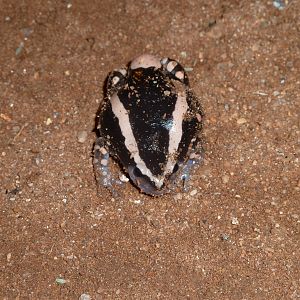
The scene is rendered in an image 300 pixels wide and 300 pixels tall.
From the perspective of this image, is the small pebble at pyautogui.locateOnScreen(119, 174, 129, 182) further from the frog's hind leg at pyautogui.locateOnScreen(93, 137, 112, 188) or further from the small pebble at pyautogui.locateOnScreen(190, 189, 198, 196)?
the small pebble at pyautogui.locateOnScreen(190, 189, 198, 196)

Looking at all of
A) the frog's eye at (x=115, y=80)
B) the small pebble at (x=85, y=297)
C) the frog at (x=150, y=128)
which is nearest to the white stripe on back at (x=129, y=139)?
the frog at (x=150, y=128)

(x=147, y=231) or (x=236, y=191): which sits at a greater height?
(x=236, y=191)

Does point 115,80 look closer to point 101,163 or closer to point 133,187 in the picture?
point 101,163

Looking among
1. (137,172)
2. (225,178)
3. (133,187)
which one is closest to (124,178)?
(133,187)

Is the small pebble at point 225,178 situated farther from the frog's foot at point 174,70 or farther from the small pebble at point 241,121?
the frog's foot at point 174,70

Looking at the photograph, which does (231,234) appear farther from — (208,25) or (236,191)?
(208,25)

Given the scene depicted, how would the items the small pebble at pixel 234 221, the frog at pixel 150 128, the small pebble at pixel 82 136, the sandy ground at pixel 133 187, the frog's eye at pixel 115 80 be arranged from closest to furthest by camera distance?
the frog at pixel 150 128
the sandy ground at pixel 133 187
the small pebble at pixel 234 221
the frog's eye at pixel 115 80
the small pebble at pixel 82 136

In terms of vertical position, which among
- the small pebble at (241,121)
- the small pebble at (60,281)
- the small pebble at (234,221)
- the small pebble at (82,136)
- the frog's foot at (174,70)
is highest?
the frog's foot at (174,70)

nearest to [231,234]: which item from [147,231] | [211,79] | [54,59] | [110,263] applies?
[147,231]
